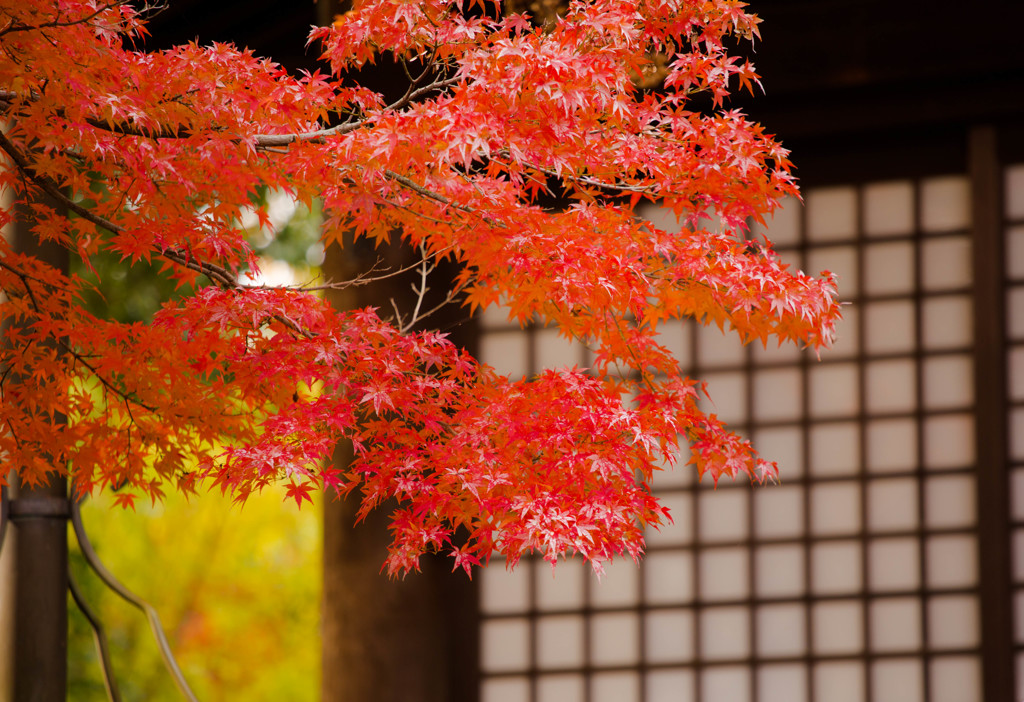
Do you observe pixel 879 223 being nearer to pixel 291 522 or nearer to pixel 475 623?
pixel 475 623

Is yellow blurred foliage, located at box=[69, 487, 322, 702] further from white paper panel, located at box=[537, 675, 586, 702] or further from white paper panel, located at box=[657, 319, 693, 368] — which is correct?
white paper panel, located at box=[657, 319, 693, 368]

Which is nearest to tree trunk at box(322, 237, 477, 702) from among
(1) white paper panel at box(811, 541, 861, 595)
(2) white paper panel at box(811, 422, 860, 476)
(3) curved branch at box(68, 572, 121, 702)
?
(3) curved branch at box(68, 572, 121, 702)

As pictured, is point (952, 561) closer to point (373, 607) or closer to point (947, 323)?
point (947, 323)

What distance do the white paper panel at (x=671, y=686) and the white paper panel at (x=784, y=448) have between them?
1.32 metres

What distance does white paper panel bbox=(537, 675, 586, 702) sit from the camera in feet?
18.7

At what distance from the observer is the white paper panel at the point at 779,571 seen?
18.2 feet

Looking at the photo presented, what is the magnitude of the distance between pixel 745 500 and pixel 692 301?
7.86 feet

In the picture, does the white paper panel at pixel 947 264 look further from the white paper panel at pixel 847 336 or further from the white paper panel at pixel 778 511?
the white paper panel at pixel 778 511

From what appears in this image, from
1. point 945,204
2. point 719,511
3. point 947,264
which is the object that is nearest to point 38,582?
point 719,511

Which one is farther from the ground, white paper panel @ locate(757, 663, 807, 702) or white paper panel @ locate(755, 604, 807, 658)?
white paper panel @ locate(755, 604, 807, 658)

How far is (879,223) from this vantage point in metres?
5.54

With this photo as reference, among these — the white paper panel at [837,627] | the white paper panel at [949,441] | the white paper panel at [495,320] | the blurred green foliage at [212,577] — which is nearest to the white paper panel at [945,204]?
the white paper panel at [949,441]

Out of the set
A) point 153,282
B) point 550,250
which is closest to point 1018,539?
point 550,250

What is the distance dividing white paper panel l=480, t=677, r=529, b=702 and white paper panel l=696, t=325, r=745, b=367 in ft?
7.36
